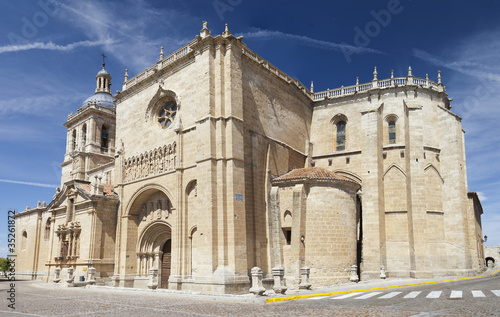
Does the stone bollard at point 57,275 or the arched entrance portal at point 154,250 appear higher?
the arched entrance portal at point 154,250

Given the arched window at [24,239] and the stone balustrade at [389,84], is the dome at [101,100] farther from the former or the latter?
the stone balustrade at [389,84]

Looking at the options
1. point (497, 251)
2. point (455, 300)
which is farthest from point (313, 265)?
point (497, 251)

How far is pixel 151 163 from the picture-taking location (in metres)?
24.5

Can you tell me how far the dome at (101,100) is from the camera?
141 ft

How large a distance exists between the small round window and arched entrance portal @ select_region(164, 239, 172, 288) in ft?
23.0

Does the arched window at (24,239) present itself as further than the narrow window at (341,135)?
Yes

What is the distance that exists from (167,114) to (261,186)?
7.35 metres

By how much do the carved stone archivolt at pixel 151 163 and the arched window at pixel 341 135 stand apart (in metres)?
12.2

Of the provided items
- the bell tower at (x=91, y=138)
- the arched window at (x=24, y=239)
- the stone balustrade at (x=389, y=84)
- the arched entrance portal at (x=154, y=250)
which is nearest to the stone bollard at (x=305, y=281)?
the arched entrance portal at (x=154, y=250)

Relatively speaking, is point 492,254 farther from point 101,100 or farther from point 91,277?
point 101,100

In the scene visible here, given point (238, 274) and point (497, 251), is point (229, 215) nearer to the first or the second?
point (238, 274)

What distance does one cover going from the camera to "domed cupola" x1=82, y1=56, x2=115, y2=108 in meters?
43.1

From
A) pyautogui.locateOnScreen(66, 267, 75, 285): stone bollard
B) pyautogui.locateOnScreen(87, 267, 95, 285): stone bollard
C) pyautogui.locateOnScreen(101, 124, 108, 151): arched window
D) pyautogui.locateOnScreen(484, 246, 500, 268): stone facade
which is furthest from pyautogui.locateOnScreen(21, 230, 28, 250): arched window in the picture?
pyautogui.locateOnScreen(484, 246, 500, 268): stone facade

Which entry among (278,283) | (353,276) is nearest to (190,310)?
(278,283)
